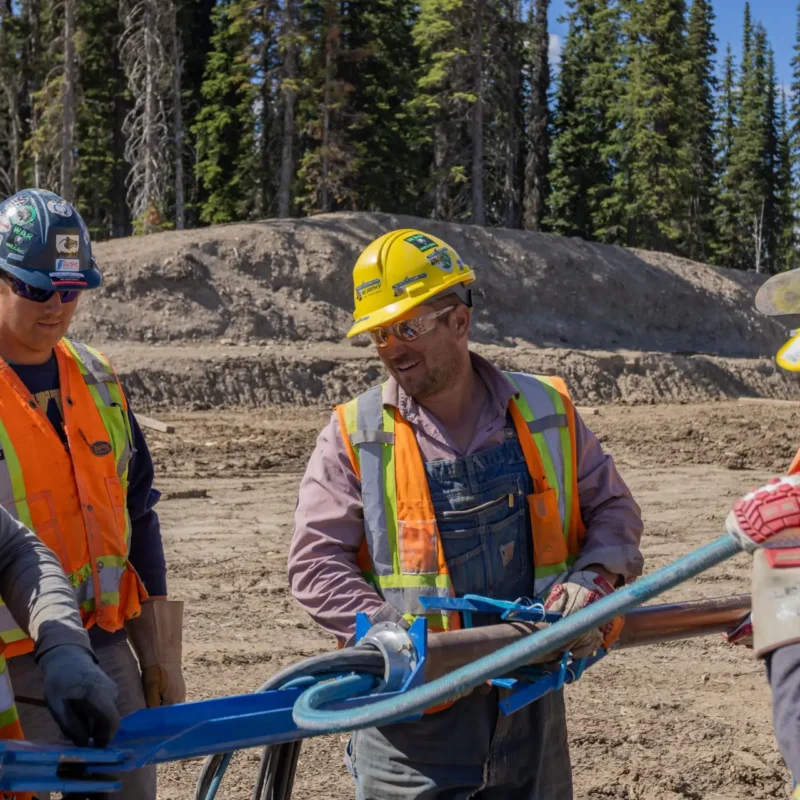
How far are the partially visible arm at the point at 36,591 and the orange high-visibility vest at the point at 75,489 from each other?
401 millimetres

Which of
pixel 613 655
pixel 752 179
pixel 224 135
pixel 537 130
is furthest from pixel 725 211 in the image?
pixel 613 655

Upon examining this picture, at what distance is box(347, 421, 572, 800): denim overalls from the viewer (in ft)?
10.2

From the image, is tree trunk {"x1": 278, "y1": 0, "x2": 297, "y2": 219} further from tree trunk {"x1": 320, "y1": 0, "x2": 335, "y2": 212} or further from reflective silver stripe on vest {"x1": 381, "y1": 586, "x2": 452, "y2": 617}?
reflective silver stripe on vest {"x1": 381, "y1": 586, "x2": 452, "y2": 617}

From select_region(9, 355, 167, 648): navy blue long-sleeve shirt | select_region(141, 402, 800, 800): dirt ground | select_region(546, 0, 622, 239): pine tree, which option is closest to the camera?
select_region(9, 355, 167, 648): navy blue long-sleeve shirt

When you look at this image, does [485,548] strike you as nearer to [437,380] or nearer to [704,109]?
[437,380]

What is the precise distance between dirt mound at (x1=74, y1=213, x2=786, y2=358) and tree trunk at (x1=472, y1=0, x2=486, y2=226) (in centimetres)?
345

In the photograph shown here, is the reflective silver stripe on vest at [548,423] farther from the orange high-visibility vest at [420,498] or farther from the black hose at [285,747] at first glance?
the black hose at [285,747]

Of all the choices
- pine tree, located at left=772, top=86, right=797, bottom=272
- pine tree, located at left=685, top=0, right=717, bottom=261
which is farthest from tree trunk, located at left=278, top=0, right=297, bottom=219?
pine tree, located at left=772, top=86, right=797, bottom=272

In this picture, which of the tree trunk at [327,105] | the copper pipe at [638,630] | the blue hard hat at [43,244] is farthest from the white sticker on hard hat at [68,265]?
the tree trunk at [327,105]

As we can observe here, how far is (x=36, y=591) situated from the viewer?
2.62 meters

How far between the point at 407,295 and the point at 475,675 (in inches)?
57.1

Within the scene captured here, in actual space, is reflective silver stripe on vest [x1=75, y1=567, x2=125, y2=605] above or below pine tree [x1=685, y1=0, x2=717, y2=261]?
below

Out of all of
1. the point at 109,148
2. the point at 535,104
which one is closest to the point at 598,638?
the point at 109,148

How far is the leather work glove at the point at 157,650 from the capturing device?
353 centimetres
